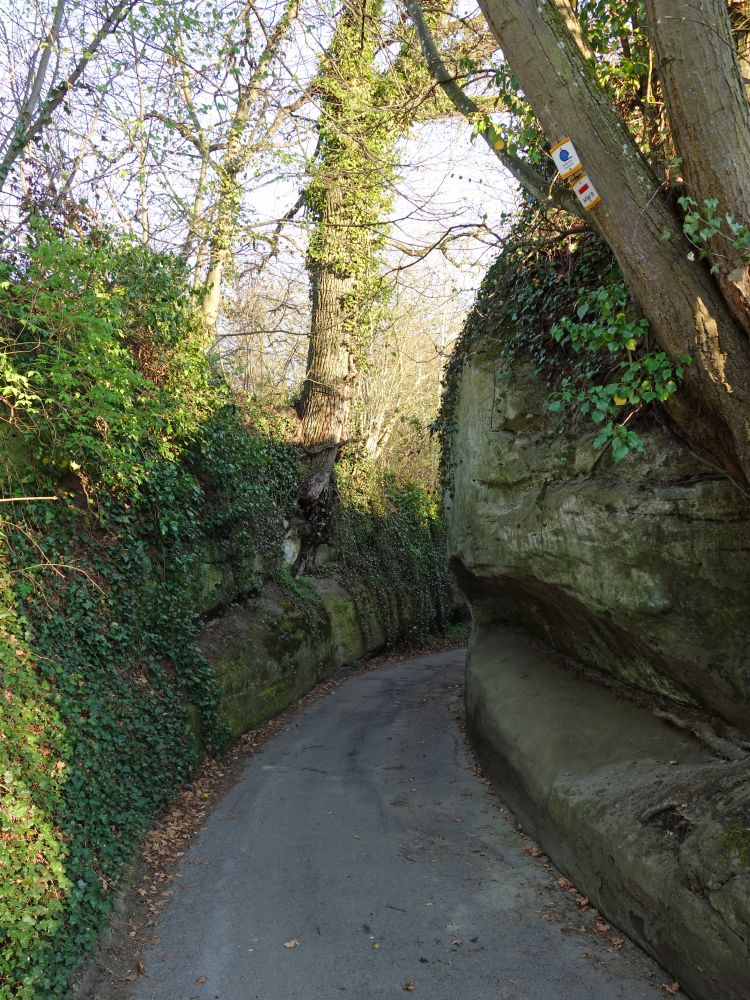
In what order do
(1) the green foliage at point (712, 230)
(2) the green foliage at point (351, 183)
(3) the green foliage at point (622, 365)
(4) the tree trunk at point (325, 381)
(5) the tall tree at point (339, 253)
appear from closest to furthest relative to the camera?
(1) the green foliage at point (712, 230) → (3) the green foliage at point (622, 365) → (2) the green foliage at point (351, 183) → (5) the tall tree at point (339, 253) → (4) the tree trunk at point (325, 381)

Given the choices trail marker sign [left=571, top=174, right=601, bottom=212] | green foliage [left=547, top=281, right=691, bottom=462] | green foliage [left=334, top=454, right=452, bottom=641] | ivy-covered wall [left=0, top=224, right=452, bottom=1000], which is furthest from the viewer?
green foliage [left=334, top=454, right=452, bottom=641]

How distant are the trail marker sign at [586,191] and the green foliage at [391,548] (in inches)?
551

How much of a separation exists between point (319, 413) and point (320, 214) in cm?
460

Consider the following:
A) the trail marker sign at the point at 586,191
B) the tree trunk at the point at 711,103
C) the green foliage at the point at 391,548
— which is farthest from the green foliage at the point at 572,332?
the green foliage at the point at 391,548

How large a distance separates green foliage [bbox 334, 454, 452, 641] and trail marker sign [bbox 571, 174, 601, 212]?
14.0m

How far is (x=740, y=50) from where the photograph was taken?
19.8 feet

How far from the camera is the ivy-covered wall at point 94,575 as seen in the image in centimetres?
496

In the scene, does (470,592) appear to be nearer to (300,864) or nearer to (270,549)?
(270,549)

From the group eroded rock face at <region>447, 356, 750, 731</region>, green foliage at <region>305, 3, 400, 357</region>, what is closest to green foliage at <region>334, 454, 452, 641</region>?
green foliage at <region>305, 3, 400, 357</region>

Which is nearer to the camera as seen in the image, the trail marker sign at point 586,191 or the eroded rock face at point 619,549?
the trail marker sign at point 586,191

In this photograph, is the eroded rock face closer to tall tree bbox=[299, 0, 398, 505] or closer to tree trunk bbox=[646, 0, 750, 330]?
tree trunk bbox=[646, 0, 750, 330]

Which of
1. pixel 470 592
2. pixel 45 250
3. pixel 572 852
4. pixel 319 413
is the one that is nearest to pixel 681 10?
pixel 45 250

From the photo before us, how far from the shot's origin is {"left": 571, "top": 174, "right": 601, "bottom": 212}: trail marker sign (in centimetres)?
520

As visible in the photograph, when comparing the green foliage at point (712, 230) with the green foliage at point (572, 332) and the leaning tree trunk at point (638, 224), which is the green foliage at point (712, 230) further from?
the green foliage at point (572, 332)
